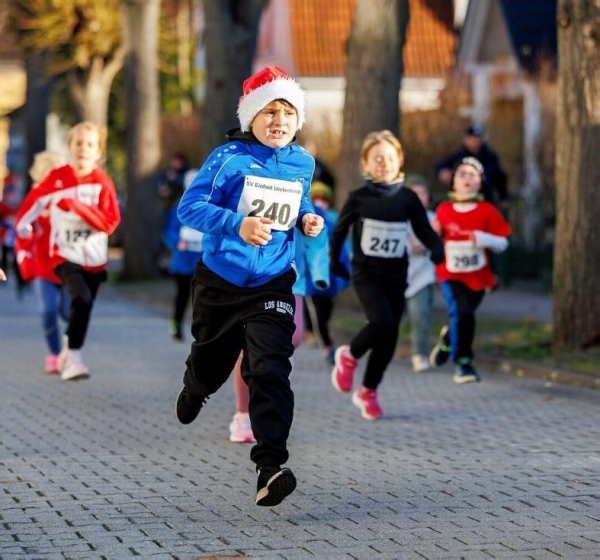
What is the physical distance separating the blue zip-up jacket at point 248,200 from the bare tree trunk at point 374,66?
10013 mm

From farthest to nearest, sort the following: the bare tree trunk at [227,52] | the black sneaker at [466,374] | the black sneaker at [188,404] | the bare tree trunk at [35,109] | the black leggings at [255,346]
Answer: the bare tree trunk at [35,109], the bare tree trunk at [227,52], the black sneaker at [466,374], the black sneaker at [188,404], the black leggings at [255,346]

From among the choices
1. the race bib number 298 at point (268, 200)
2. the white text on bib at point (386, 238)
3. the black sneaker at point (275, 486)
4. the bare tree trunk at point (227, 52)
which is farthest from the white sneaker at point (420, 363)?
the bare tree trunk at point (227, 52)

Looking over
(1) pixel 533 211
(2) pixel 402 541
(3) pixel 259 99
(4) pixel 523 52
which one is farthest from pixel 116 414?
(4) pixel 523 52

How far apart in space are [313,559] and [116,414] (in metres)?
4.67

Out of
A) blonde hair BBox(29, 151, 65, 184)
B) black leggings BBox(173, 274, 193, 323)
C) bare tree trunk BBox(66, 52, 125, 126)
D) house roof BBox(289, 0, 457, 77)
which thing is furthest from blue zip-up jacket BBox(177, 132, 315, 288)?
house roof BBox(289, 0, 457, 77)

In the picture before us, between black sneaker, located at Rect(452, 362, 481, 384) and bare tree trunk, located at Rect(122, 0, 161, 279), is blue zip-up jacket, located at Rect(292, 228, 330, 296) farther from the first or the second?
bare tree trunk, located at Rect(122, 0, 161, 279)

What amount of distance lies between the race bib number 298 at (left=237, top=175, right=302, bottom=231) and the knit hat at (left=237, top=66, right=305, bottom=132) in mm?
302

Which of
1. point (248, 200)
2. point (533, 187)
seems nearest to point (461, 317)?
point (248, 200)

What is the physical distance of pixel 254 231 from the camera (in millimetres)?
7078

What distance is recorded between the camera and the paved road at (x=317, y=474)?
6.49 metres

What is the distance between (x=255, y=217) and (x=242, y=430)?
7.75 ft

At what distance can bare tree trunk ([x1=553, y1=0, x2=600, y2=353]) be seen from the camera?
1324 cm

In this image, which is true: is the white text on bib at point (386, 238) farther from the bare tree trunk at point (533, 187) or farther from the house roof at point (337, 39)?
the house roof at point (337, 39)

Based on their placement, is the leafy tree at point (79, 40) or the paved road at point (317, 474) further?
the leafy tree at point (79, 40)
